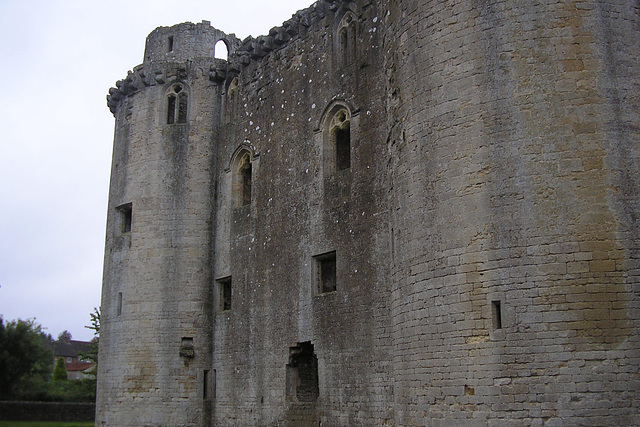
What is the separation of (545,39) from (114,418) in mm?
13887

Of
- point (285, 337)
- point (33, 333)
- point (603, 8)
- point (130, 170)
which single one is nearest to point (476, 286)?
point (603, 8)

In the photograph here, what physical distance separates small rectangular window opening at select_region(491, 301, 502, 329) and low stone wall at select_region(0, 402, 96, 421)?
1134 inches

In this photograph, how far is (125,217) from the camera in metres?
20.8

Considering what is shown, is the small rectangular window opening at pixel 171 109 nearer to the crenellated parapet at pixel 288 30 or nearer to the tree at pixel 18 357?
the crenellated parapet at pixel 288 30

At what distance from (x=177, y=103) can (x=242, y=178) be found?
124 inches

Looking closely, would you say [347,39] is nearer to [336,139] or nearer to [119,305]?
[336,139]

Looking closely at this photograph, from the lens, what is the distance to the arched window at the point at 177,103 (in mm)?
20641

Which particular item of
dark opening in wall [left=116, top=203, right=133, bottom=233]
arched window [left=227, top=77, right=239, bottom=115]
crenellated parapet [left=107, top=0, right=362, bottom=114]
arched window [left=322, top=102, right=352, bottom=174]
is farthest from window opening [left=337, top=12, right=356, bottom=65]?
dark opening in wall [left=116, top=203, right=133, bottom=233]

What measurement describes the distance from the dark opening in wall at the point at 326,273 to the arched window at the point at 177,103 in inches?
276

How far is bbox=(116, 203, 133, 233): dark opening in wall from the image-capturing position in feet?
67.4

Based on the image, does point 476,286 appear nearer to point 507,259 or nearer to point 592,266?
point 507,259

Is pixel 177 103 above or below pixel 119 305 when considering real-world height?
above

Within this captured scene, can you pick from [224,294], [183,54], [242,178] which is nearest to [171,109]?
[183,54]

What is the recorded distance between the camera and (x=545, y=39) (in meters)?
10.4
